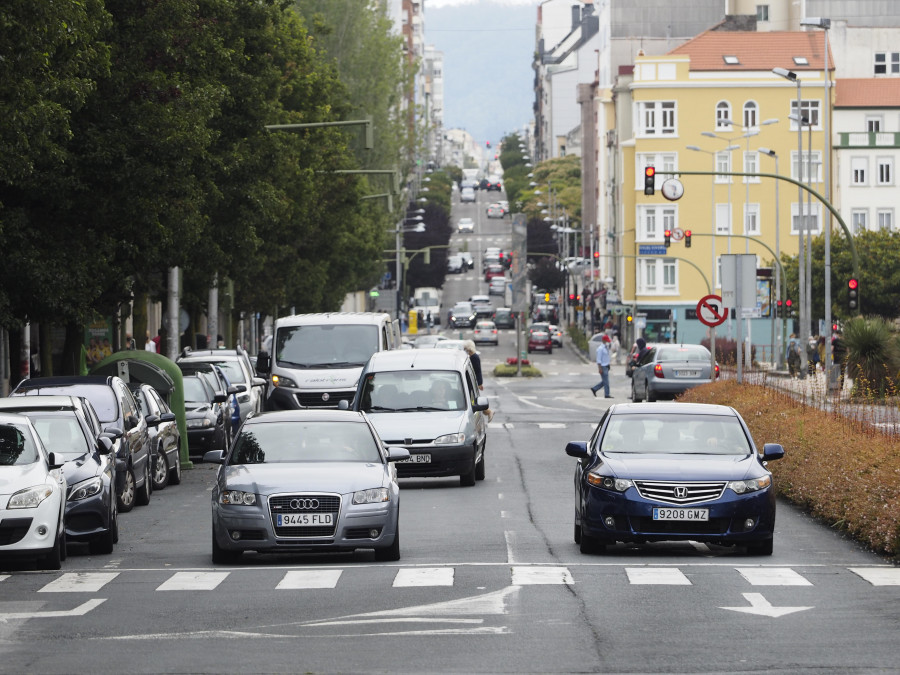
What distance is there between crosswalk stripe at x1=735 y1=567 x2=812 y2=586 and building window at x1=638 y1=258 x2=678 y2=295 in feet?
299

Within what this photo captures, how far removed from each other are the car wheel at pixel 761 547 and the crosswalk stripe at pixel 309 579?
3768mm

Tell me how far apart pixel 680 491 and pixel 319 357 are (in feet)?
65.2

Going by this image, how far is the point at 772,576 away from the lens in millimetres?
14078

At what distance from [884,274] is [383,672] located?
83.7 m

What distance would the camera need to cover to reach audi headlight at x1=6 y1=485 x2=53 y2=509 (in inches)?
582

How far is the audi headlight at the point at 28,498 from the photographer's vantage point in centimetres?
1477

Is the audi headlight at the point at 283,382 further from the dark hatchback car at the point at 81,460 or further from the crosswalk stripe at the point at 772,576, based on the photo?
the crosswalk stripe at the point at 772,576

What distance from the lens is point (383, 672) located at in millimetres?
9523

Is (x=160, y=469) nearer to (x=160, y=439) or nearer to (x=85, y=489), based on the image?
(x=160, y=439)

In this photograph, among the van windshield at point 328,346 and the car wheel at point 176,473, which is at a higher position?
the van windshield at point 328,346

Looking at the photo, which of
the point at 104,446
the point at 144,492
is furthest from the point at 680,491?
the point at 144,492

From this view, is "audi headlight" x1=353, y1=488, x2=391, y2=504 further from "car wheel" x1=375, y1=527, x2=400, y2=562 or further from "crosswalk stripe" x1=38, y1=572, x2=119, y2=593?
"crosswalk stripe" x1=38, y1=572, x2=119, y2=593

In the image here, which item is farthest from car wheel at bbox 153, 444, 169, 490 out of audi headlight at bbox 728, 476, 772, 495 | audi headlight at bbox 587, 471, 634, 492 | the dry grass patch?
audi headlight at bbox 728, 476, 772, 495

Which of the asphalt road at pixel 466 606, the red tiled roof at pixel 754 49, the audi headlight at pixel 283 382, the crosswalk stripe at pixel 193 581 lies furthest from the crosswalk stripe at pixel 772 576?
the red tiled roof at pixel 754 49
